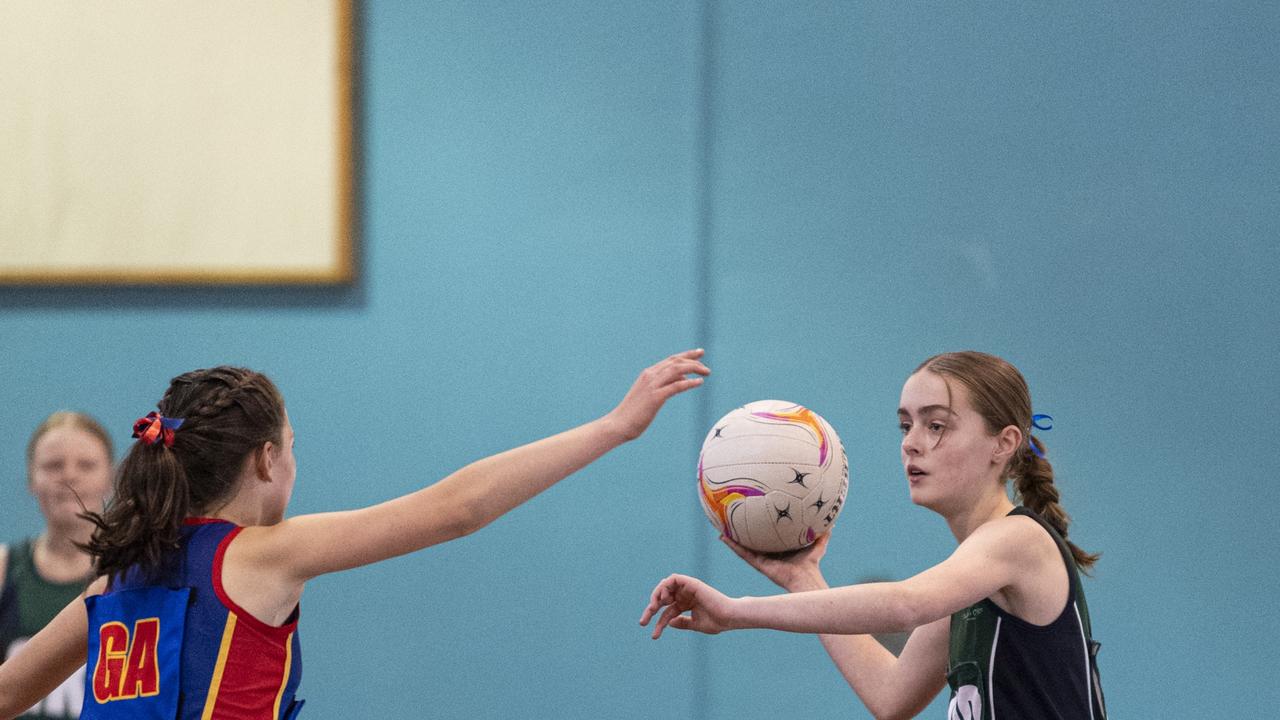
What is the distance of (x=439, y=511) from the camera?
1969 millimetres

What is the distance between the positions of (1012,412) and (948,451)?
0.48ft

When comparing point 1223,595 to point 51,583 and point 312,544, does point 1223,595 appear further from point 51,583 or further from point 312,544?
point 51,583

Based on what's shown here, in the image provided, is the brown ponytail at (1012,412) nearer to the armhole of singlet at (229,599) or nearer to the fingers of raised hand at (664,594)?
the fingers of raised hand at (664,594)

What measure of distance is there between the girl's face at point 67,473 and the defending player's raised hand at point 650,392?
5.64ft

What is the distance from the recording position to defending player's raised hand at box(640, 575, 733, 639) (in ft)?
6.25

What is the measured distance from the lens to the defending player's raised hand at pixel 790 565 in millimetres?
2412

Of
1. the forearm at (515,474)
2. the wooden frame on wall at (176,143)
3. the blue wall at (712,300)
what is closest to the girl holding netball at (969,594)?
the forearm at (515,474)

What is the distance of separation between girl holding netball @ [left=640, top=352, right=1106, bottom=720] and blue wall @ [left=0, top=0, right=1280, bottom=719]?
4.39 ft

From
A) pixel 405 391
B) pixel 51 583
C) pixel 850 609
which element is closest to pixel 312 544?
Result: pixel 850 609

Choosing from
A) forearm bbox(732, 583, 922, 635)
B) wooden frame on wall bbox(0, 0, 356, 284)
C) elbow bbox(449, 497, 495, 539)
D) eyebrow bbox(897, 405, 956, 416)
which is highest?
wooden frame on wall bbox(0, 0, 356, 284)

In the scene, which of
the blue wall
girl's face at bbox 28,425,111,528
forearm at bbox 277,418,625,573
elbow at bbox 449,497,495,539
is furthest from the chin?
girl's face at bbox 28,425,111,528

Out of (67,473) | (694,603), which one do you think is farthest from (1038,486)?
(67,473)

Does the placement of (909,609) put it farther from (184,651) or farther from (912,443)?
(184,651)

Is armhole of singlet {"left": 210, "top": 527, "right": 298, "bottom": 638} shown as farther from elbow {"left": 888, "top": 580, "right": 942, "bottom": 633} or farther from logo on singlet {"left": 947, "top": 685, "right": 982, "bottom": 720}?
logo on singlet {"left": 947, "top": 685, "right": 982, "bottom": 720}
